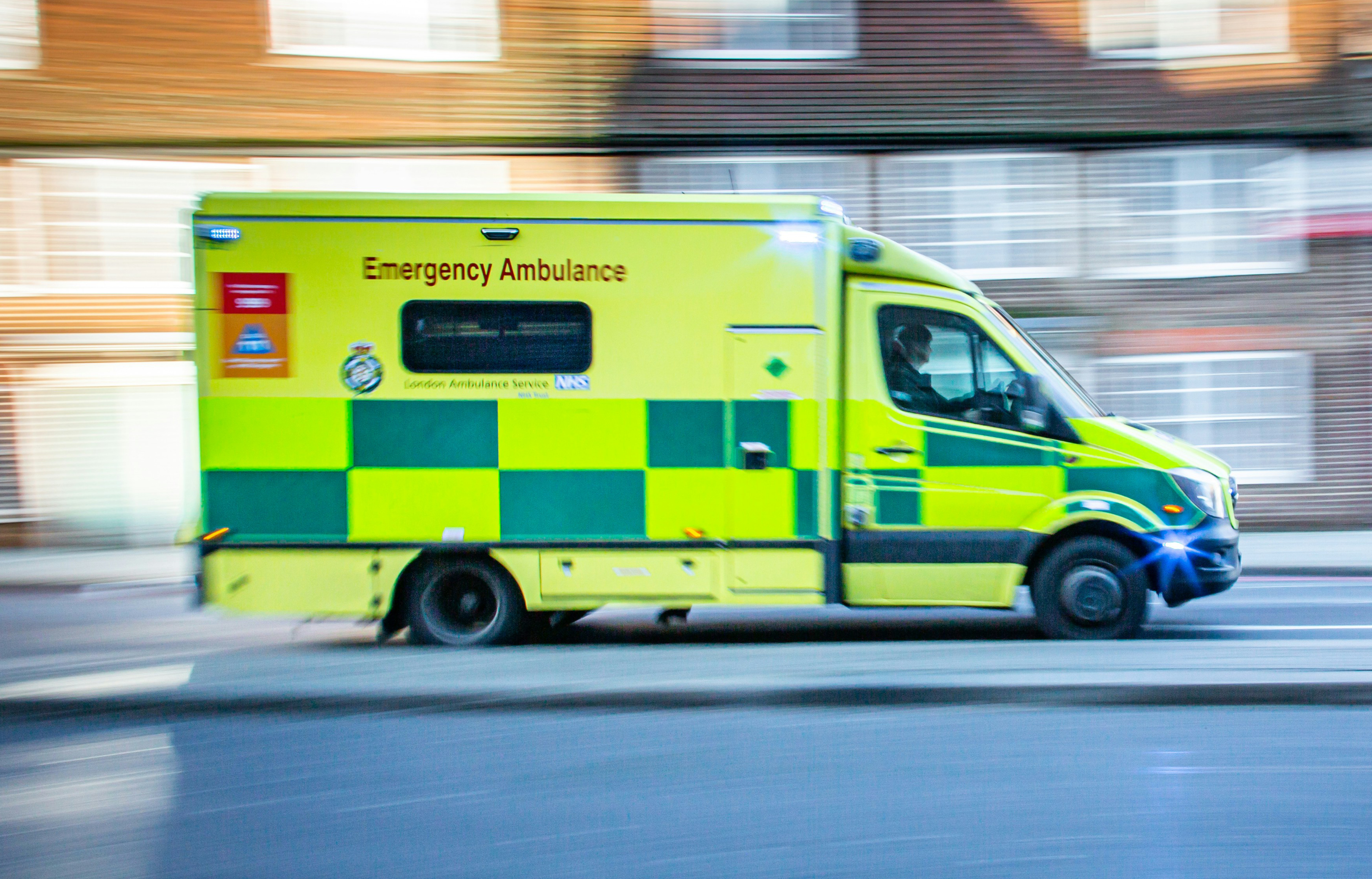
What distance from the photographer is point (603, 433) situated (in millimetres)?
6453

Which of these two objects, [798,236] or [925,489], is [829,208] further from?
[925,489]

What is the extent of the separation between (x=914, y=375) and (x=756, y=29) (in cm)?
839

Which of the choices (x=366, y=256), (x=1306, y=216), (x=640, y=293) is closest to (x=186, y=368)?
(x=366, y=256)

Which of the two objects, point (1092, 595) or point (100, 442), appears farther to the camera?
point (100, 442)

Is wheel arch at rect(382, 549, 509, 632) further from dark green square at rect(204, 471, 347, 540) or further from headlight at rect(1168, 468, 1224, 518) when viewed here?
headlight at rect(1168, 468, 1224, 518)

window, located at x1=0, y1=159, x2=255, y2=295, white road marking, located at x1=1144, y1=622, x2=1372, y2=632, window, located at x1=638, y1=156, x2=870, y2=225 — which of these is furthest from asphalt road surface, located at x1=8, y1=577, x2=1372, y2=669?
window, located at x1=638, y1=156, x2=870, y2=225

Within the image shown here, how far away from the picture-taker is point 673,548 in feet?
21.2

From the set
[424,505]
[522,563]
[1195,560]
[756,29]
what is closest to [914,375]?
[1195,560]

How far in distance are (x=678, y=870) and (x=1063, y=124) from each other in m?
12.2

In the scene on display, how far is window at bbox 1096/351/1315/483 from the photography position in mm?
13562

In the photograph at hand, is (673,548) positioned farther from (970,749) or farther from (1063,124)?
(1063,124)

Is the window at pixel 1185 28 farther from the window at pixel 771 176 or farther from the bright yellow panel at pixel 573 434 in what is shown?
the bright yellow panel at pixel 573 434

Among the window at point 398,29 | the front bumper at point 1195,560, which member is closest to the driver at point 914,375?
the front bumper at point 1195,560

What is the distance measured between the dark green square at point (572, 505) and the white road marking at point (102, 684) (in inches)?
74.0
